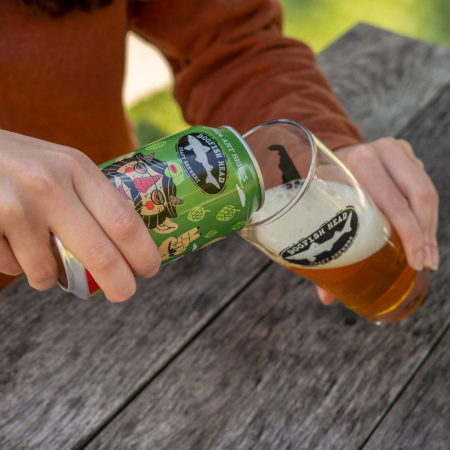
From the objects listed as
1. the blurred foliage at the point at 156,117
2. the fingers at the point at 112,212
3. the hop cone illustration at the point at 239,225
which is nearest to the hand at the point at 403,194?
the hop cone illustration at the point at 239,225

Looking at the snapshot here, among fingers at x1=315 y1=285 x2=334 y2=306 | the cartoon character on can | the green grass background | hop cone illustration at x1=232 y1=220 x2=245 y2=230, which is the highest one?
the cartoon character on can

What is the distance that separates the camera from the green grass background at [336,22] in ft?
6.96

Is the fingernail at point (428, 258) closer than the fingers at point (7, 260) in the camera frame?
No

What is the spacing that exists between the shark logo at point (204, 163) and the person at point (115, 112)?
89 mm

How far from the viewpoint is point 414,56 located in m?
1.06

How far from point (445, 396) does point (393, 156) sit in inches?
13.0

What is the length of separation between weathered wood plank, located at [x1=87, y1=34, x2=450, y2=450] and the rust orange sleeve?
32 centimetres

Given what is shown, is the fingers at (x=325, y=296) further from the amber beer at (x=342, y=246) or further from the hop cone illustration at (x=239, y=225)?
the hop cone illustration at (x=239, y=225)

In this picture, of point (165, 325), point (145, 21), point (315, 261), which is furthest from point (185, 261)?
point (145, 21)

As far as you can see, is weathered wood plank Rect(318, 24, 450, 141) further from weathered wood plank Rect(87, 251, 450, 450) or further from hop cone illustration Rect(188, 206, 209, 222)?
hop cone illustration Rect(188, 206, 209, 222)

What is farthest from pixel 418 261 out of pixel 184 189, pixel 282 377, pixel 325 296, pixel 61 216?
pixel 61 216

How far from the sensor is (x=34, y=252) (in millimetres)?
430

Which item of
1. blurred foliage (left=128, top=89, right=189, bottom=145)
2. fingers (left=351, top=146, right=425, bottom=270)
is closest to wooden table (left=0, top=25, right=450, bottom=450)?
fingers (left=351, top=146, right=425, bottom=270)

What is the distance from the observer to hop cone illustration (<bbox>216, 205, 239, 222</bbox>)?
0.51 meters
